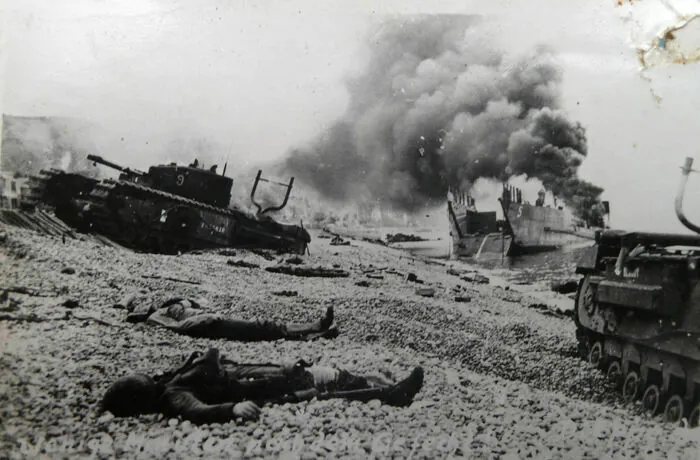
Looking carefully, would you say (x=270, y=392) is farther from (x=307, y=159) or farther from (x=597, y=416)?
(x=597, y=416)

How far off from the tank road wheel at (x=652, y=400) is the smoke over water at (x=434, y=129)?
156cm

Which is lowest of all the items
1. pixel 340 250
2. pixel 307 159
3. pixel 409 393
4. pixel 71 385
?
pixel 71 385

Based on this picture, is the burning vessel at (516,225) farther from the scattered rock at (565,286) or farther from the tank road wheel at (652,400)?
the tank road wheel at (652,400)

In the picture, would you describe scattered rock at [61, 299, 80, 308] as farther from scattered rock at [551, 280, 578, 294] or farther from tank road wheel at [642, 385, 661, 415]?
tank road wheel at [642, 385, 661, 415]

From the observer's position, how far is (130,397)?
2.96 meters

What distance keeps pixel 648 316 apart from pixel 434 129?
2.35 m

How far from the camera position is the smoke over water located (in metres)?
4.11

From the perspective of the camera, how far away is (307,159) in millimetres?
4223

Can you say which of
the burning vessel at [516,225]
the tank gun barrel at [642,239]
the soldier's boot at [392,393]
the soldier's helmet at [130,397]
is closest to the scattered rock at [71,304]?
the soldier's helmet at [130,397]

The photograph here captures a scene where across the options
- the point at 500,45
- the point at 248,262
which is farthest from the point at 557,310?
the point at 248,262

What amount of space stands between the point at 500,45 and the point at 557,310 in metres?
2.83

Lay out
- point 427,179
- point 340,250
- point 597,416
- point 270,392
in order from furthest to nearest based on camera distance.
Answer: point 340,250
point 427,179
point 597,416
point 270,392

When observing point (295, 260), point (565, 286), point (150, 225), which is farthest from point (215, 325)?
point (565, 286)

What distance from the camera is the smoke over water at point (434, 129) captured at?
4105mm
